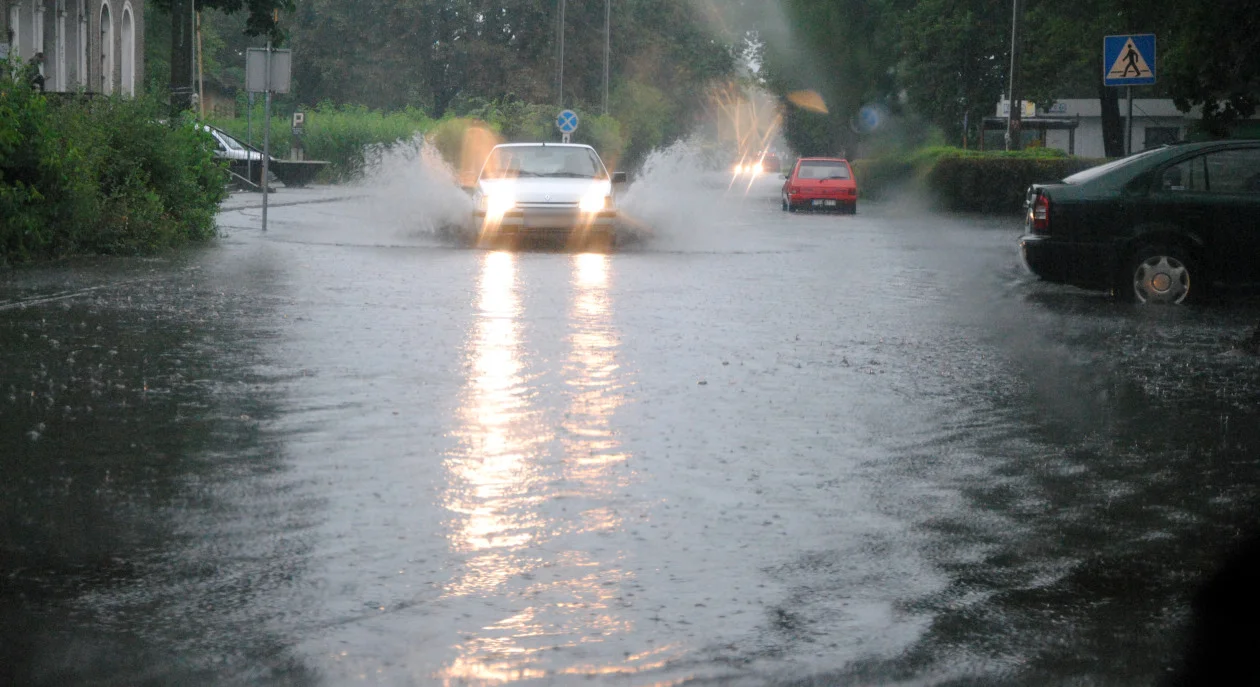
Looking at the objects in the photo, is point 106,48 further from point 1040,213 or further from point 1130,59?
point 1040,213

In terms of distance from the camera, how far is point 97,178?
20.3 m

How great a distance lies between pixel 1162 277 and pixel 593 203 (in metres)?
9.32

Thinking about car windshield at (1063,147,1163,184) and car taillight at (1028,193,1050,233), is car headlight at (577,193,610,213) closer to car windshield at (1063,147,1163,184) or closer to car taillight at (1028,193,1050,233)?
car taillight at (1028,193,1050,233)

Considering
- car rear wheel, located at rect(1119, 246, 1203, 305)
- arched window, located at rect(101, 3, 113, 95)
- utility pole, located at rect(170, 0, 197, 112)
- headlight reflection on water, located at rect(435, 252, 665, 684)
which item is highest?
arched window, located at rect(101, 3, 113, 95)

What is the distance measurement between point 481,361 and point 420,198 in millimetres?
16305

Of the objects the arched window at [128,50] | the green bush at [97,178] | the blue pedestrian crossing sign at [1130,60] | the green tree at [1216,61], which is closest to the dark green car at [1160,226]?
the blue pedestrian crossing sign at [1130,60]

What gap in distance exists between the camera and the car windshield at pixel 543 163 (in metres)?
24.6

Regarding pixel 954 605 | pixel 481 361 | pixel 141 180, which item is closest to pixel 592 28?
pixel 141 180

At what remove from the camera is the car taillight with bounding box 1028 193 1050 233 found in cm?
1677

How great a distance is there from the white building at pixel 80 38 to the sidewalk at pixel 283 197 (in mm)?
3181

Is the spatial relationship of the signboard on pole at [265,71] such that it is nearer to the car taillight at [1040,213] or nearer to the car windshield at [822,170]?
the car taillight at [1040,213]

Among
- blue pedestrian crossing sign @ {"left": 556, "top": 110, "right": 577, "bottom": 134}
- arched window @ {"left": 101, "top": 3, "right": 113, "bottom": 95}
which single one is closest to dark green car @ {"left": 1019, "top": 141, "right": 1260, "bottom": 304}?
arched window @ {"left": 101, "top": 3, "right": 113, "bottom": 95}

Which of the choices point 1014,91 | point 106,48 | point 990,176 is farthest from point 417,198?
point 1014,91

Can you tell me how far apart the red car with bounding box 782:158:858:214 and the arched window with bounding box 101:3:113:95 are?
53.8ft
